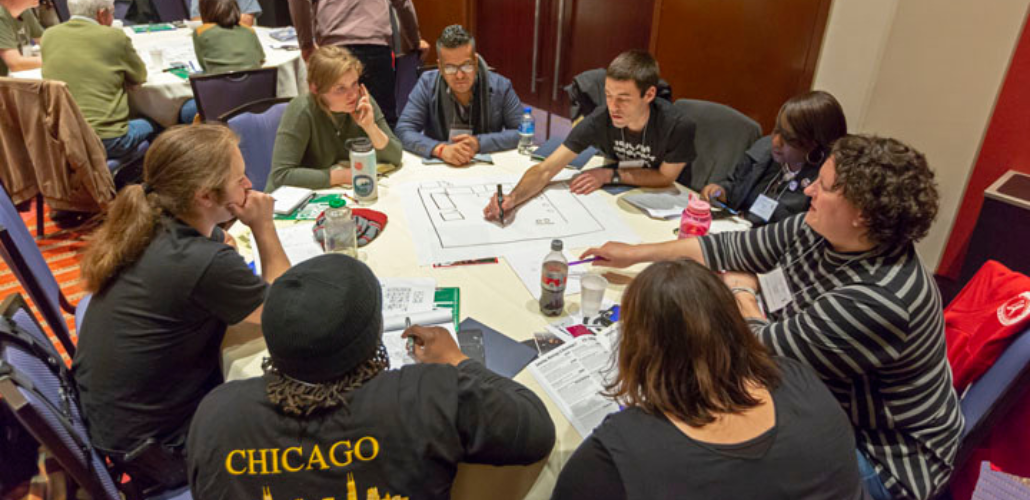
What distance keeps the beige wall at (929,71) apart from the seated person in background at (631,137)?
1.43 meters

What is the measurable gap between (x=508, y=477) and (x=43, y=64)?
156 inches

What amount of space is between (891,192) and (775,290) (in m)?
0.44

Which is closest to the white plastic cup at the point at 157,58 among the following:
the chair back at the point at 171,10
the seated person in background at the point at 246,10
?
the seated person in background at the point at 246,10

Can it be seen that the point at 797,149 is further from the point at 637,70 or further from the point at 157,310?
the point at 157,310

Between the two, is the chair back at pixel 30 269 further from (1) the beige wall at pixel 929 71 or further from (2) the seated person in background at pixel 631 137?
(1) the beige wall at pixel 929 71

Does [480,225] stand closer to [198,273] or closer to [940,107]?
[198,273]

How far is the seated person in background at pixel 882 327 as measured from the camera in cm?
138

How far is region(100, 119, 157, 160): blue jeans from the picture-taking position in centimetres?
364

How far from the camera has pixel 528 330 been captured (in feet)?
5.49

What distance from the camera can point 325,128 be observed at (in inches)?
104

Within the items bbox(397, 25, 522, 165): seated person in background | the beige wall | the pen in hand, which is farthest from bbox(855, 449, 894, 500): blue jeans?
the beige wall

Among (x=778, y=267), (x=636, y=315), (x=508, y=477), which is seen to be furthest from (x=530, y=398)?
(x=778, y=267)

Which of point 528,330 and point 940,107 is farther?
point 940,107

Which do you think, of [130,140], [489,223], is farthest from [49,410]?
[130,140]
